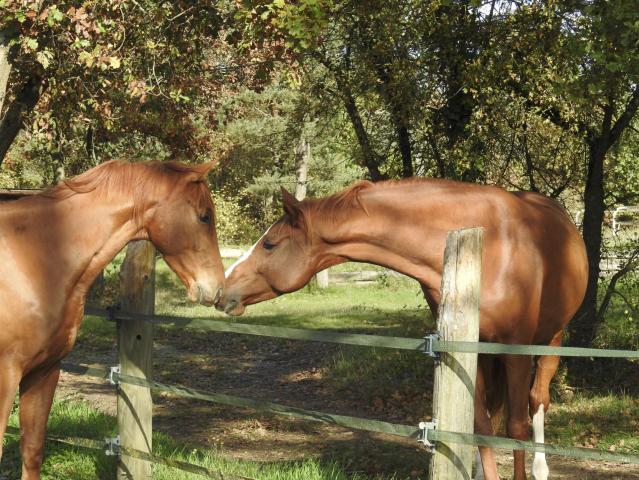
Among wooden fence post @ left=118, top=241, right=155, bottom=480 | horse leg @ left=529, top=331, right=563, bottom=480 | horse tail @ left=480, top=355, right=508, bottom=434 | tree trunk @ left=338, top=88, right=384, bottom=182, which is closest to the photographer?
wooden fence post @ left=118, top=241, right=155, bottom=480

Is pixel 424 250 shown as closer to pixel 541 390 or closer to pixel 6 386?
pixel 541 390

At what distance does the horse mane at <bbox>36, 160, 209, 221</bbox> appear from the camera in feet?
13.2

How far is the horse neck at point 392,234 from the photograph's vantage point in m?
4.68

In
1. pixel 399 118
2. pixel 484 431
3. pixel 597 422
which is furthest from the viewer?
pixel 399 118

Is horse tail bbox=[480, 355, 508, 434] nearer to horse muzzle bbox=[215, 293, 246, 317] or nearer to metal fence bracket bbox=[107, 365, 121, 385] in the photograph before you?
horse muzzle bbox=[215, 293, 246, 317]

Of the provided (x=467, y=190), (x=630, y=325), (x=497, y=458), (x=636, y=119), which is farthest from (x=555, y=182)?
(x=467, y=190)

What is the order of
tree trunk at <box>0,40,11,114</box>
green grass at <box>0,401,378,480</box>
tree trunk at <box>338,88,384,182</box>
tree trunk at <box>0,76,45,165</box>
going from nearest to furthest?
green grass at <box>0,401,378,480</box>, tree trunk at <box>0,40,11,114</box>, tree trunk at <box>338,88,384,182</box>, tree trunk at <box>0,76,45,165</box>

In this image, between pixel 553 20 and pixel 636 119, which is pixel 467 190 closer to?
pixel 553 20

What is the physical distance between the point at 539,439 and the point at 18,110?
7.51 m

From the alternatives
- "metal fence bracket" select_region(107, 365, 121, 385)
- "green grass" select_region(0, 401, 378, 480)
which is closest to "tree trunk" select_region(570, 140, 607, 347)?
"green grass" select_region(0, 401, 378, 480)

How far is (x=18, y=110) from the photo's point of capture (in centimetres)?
1006

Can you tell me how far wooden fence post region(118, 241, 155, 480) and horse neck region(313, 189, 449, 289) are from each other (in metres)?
1.01

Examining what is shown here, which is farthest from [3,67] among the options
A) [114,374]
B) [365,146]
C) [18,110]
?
[365,146]

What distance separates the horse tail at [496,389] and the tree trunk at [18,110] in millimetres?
7023
